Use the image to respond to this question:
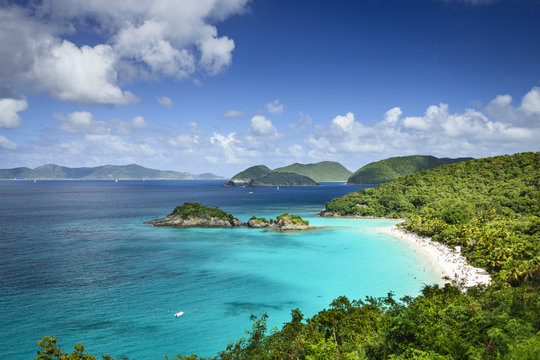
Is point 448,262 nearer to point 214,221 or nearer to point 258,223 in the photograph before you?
point 258,223

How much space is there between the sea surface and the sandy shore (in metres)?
2.59

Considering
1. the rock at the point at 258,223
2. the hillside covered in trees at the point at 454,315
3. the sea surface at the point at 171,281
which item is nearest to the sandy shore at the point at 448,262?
the hillside covered in trees at the point at 454,315

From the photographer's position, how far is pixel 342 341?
2392cm

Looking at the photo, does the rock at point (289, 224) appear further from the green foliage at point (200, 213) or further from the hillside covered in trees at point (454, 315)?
the hillside covered in trees at point (454, 315)

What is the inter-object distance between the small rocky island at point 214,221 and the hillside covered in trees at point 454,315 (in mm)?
36490

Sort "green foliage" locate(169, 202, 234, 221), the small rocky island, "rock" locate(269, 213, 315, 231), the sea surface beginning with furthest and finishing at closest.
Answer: "green foliage" locate(169, 202, 234, 221)
the small rocky island
"rock" locate(269, 213, 315, 231)
the sea surface

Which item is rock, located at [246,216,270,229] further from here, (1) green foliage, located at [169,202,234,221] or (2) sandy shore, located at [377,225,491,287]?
(2) sandy shore, located at [377,225,491,287]

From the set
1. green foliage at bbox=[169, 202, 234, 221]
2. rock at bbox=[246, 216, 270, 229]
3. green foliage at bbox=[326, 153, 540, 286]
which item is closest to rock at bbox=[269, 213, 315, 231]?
rock at bbox=[246, 216, 270, 229]

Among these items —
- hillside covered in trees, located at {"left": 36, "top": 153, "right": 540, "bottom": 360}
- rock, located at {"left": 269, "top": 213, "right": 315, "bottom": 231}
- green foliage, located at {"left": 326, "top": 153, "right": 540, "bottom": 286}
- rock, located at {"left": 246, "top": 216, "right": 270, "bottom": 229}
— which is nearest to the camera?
hillside covered in trees, located at {"left": 36, "top": 153, "right": 540, "bottom": 360}

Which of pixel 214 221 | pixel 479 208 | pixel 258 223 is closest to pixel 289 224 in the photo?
pixel 258 223

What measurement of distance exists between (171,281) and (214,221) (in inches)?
2085

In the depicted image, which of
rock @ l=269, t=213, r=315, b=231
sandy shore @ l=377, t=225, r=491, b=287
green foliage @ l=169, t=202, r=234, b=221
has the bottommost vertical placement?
sandy shore @ l=377, t=225, r=491, b=287

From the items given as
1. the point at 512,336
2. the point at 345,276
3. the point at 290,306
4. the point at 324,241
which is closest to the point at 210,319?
the point at 290,306

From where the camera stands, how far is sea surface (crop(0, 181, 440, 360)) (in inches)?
1215
